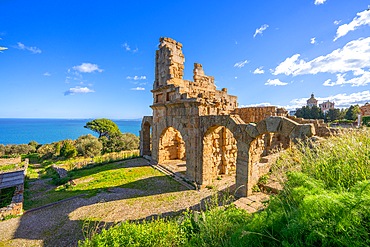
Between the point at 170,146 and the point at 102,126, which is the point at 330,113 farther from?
the point at 102,126

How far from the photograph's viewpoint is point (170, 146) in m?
14.1

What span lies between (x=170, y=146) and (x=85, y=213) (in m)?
8.00

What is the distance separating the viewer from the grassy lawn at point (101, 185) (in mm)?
8750

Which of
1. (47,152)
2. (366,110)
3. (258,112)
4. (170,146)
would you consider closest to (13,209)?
(170,146)

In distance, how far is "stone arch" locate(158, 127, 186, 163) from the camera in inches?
527

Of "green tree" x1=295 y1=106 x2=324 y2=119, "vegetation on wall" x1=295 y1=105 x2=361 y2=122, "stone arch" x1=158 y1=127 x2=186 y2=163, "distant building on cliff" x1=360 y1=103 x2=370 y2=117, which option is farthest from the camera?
"green tree" x1=295 y1=106 x2=324 y2=119

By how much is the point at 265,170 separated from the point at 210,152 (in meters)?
2.77

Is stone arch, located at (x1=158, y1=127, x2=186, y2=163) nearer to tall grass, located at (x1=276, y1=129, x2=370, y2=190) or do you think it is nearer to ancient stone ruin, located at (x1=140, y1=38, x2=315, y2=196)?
ancient stone ruin, located at (x1=140, y1=38, x2=315, y2=196)

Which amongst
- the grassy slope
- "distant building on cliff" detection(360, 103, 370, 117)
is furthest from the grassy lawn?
"distant building on cliff" detection(360, 103, 370, 117)

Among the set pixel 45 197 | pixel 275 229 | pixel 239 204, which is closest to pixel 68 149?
pixel 45 197

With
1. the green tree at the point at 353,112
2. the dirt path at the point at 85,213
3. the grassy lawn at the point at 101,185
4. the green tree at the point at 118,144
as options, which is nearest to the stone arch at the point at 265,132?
the dirt path at the point at 85,213

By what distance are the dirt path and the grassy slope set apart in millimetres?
2728

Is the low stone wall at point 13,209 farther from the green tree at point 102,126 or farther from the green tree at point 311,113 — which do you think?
the green tree at point 311,113

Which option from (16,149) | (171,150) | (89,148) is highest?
(171,150)
